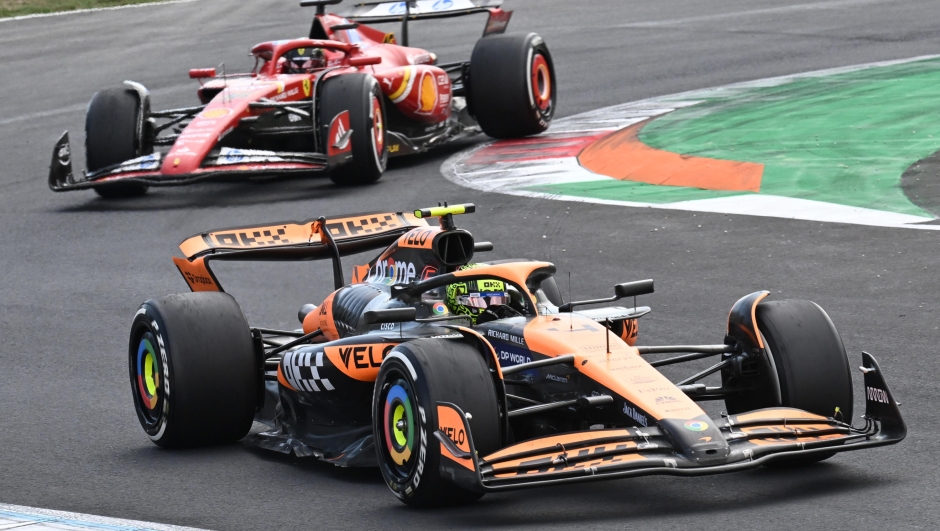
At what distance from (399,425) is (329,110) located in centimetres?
905

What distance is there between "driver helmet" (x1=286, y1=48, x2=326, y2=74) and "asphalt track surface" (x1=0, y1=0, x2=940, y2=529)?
1.33 metres

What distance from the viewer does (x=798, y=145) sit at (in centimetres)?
1536

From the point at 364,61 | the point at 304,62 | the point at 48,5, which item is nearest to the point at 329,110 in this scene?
the point at 364,61

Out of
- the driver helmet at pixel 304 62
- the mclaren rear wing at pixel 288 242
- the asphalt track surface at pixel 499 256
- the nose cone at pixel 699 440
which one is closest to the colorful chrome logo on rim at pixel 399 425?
the asphalt track surface at pixel 499 256

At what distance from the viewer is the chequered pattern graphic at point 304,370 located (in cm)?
747

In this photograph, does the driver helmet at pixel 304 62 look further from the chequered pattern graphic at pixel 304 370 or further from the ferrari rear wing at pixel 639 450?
the ferrari rear wing at pixel 639 450

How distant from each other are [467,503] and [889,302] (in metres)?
4.61

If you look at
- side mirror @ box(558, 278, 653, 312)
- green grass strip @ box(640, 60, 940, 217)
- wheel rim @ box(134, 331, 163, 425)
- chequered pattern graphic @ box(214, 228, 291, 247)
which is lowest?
green grass strip @ box(640, 60, 940, 217)

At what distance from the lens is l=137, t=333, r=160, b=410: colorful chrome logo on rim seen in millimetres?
8094

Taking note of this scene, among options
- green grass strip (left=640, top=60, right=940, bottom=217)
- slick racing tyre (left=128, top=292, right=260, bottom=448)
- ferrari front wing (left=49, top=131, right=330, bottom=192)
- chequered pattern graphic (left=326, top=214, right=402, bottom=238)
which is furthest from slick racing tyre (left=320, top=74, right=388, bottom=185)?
slick racing tyre (left=128, top=292, right=260, bottom=448)

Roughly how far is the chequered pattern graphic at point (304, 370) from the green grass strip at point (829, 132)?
6.51 m

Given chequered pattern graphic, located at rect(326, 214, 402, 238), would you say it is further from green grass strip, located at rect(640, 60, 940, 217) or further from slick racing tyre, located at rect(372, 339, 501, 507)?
green grass strip, located at rect(640, 60, 940, 217)

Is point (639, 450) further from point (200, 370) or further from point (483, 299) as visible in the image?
point (200, 370)

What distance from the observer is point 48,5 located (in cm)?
3262
